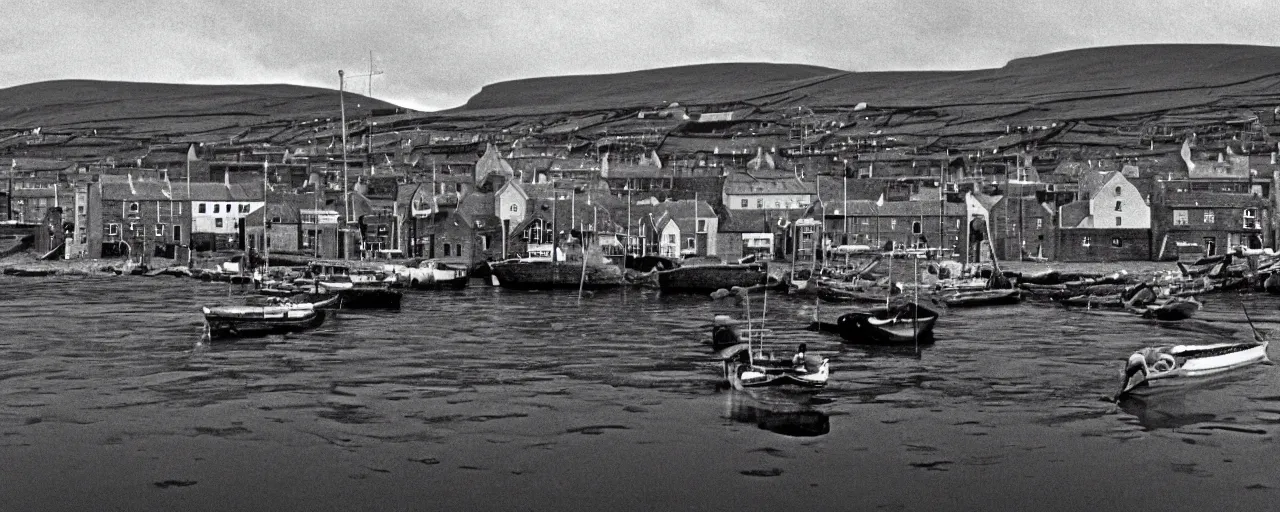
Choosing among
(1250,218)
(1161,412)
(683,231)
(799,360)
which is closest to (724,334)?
(799,360)

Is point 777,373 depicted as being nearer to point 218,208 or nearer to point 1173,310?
point 1173,310

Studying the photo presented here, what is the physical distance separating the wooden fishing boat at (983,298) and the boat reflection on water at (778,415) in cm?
3472

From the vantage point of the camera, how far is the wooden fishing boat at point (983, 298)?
66000mm

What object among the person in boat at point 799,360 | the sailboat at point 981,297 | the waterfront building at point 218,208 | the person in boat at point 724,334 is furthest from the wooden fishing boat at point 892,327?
the waterfront building at point 218,208

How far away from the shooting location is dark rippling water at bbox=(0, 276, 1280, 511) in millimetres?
23078

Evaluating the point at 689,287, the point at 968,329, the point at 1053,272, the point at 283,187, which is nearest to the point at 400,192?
the point at 283,187

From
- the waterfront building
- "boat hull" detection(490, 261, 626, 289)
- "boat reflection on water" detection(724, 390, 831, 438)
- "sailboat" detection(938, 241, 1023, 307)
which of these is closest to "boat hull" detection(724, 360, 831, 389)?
"boat reflection on water" detection(724, 390, 831, 438)

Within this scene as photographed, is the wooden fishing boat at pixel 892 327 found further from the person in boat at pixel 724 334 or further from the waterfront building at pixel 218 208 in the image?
the waterfront building at pixel 218 208

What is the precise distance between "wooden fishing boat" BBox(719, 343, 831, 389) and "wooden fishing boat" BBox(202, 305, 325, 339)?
21.1 metres

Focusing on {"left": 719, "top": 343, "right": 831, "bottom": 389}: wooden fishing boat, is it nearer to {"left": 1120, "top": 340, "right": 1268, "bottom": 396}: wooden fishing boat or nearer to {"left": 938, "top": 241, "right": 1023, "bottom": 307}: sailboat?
{"left": 1120, "top": 340, "right": 1268, "bottom": 396}: wooden fishing boat

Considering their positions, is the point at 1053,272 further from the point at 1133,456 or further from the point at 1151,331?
the point at 1133,456

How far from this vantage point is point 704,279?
267ft

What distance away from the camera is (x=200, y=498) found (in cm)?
2245

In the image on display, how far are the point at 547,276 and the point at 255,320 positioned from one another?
124 ft
